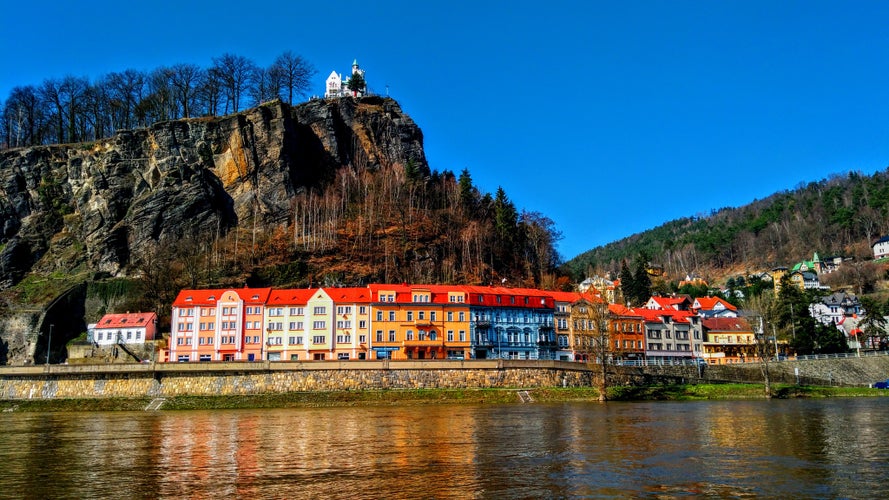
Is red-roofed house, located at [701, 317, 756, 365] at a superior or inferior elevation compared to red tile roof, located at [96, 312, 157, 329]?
inferior

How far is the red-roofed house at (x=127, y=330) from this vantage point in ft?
295

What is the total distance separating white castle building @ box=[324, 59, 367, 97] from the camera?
500 ft

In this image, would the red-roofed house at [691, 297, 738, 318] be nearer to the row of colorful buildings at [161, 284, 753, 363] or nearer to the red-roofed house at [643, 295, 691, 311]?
the red-roofed house at [643, 295, 691, 311]

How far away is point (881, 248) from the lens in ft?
619

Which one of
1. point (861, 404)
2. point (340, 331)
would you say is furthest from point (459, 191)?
point (861, 404)

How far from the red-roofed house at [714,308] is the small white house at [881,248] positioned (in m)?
91.1

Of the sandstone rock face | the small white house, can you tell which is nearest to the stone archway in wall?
the sandstone rock face

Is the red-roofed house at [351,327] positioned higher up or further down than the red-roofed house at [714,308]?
further down

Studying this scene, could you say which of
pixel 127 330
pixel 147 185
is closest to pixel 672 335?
pixel 127 330

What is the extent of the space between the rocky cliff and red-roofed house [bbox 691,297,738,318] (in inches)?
2804

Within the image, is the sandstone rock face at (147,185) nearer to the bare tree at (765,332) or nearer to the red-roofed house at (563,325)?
the red-roofed house at (563,325)

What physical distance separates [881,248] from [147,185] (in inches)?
7271

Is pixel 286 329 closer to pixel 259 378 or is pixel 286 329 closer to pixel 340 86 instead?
pixel 259 378

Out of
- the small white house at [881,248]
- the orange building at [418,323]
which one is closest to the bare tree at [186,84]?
the orange building at [418,323]
